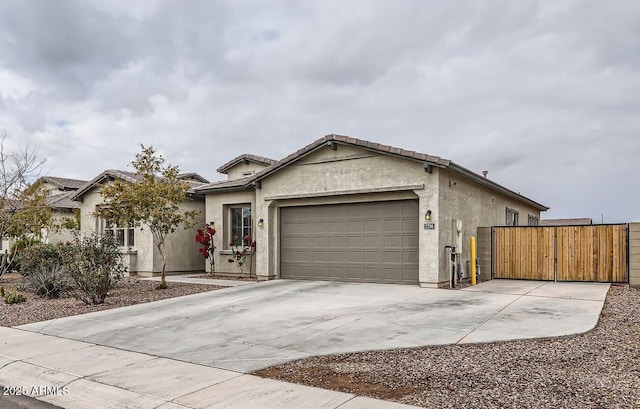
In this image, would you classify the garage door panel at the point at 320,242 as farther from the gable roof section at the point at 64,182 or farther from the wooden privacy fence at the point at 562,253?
the gable roof section at the point at 64,182

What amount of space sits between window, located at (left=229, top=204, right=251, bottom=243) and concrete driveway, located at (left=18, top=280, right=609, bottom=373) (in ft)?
15.6

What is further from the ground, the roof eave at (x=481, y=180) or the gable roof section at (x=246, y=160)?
the gable roof section at (x=246, y=160)

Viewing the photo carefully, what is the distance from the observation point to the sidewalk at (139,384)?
4.97m

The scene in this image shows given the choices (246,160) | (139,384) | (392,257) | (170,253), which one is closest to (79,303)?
(170,253)

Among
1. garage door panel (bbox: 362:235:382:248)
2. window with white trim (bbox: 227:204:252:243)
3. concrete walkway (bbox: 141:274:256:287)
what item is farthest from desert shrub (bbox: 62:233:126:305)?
garage door panel (bbox: 362:235:382:248)

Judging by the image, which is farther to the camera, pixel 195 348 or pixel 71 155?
pixel 71 155

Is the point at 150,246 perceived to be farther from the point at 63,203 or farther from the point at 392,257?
the point at 63,203

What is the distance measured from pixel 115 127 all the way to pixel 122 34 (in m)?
8.40

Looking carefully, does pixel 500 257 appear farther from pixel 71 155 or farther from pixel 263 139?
pixel 71 155

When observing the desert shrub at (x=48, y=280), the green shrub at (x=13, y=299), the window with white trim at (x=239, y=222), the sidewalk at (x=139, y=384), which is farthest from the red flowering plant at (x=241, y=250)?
the sidewalk at (x=139, y=384)

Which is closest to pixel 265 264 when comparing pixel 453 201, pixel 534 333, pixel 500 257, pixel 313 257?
pixel 313 257

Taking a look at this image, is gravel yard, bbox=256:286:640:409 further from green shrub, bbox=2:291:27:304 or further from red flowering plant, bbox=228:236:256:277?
red flowering plant, bbox=228:236:256:277

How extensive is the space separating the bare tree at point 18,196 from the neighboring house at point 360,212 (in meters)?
6.56

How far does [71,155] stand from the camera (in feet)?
74.0
